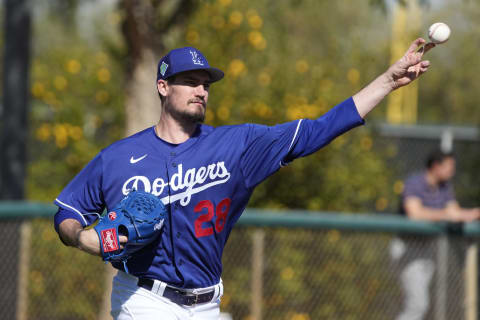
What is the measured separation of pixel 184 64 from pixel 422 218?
14.1 ft

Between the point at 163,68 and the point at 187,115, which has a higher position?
the point at 163,68

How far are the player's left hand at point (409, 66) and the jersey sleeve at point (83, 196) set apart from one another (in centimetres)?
146

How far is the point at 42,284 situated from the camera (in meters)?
6.83

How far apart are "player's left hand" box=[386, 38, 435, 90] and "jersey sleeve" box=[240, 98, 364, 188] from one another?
0.22m

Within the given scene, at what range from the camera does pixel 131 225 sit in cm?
353

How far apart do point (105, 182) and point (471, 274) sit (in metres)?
4.60

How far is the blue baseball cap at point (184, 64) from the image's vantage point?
386 cm

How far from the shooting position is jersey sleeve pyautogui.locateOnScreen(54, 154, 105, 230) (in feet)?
12.6

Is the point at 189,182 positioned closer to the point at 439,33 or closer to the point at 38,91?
the point at 439,33

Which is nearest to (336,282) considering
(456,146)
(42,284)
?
(42,284)

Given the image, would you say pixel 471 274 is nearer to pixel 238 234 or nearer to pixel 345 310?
pixel 345 310

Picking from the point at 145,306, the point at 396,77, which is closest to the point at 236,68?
the point at 396,77

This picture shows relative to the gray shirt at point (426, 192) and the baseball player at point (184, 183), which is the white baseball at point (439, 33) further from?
the gray shirt at point (426, 192)

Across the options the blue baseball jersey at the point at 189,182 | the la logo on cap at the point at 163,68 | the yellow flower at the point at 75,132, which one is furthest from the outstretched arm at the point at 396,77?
the yellow flower at the point at 75,132
